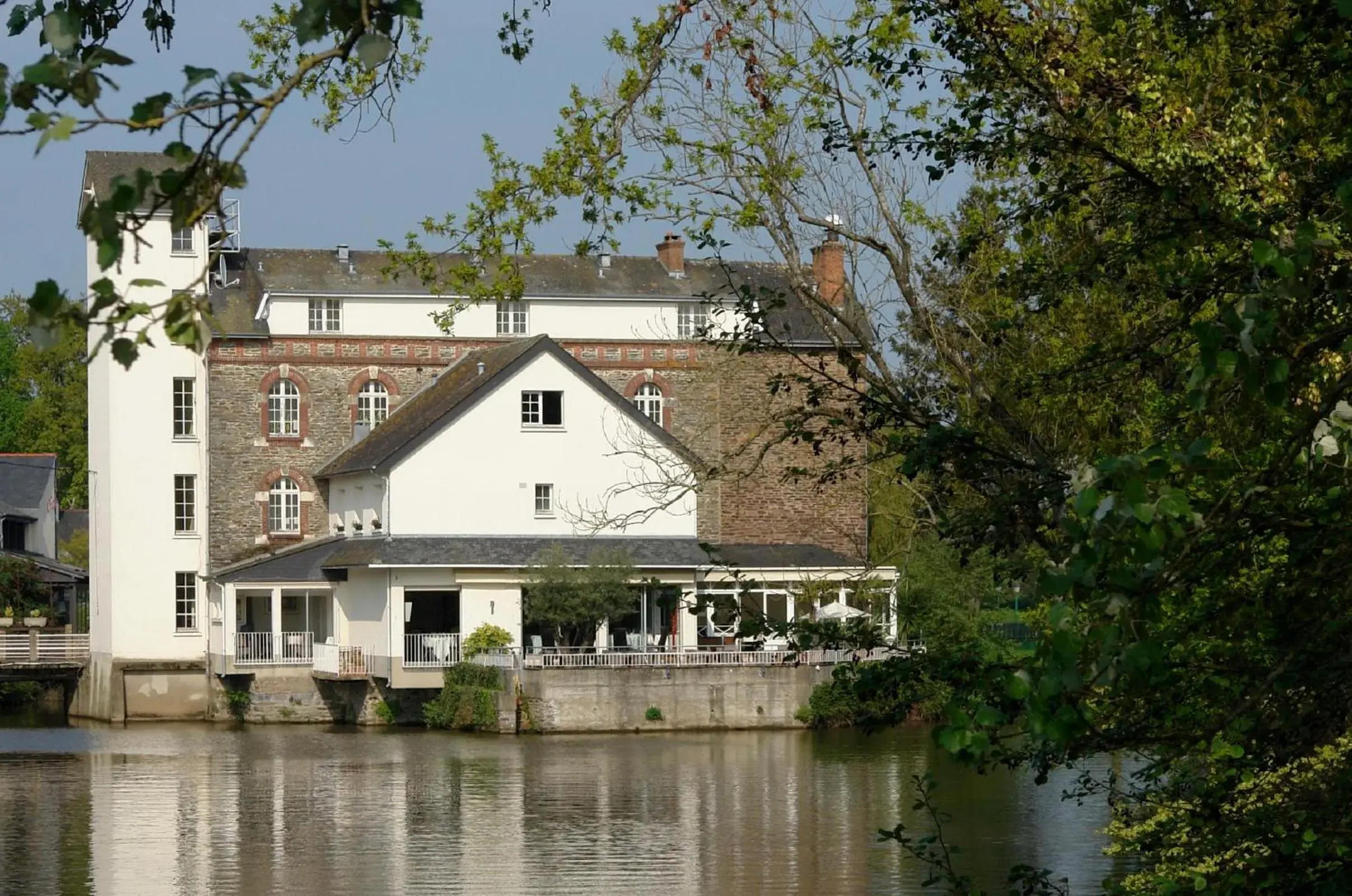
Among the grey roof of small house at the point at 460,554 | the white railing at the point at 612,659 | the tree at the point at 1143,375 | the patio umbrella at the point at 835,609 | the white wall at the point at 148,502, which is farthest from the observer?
the white wall at the point at 148,502

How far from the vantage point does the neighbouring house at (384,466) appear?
4416 centimetres

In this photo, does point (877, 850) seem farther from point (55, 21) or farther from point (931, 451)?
point (55, 21)

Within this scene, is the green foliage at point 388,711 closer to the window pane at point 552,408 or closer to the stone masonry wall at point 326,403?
the stone masonry wall at point 326,403

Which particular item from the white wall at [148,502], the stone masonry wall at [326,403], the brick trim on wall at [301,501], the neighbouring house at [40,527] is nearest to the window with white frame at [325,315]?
the stone masonry wall at [326,403]

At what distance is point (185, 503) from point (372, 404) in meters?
5.07

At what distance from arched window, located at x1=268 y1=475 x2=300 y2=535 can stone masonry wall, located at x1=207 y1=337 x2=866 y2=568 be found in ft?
0.51

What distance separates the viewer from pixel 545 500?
148ft

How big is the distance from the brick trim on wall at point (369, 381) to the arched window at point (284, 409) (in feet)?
4.16

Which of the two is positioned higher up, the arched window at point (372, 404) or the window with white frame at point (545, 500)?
the arched window at point (372, 404)

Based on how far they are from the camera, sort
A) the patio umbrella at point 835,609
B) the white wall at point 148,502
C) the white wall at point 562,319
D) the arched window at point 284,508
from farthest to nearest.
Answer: the white wall at point 562,319 < the arched window at point 284,508 < the white wall at point 148,502 < the patio umbrella at point 835,609

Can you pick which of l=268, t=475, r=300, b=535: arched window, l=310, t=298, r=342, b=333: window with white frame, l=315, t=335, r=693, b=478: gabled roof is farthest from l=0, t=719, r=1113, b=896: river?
l=310, t=298, r=342, b=333: window with white frame

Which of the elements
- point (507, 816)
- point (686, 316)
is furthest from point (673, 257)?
point (507, 816)

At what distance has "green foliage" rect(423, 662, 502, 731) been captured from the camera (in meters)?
40.3

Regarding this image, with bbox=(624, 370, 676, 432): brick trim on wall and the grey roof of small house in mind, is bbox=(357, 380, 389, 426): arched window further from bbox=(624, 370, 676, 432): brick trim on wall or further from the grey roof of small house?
bbox=(624, 370, 676, 432): brick trim on wall
